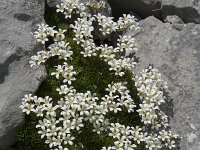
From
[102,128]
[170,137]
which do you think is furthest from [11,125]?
[170,137]

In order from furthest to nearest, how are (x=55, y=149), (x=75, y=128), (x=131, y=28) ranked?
(x=131, y=28), (x=75, y=128), (x=55, y=149)

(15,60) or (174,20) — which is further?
(174,20)

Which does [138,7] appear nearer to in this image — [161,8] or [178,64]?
[161,8]

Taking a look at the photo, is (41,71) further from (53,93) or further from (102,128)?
(102,128)

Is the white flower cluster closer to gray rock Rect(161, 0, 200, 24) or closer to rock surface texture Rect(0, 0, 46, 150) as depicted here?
rock surface texture Rect(0, 0, 46, 150)

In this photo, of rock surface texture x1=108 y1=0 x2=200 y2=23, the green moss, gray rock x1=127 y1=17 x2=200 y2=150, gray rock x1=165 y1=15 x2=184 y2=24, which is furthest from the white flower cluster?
rock surface texture x1=108 y1=0 x2=200 y2=23

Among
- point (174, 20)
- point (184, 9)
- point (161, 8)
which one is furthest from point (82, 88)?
point (184, 9)
